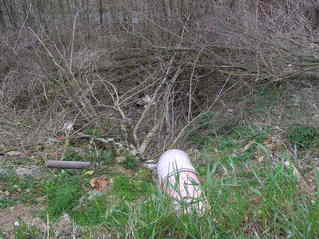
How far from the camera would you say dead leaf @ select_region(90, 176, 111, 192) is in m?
3.83

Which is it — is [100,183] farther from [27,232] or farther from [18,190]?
[27,232]

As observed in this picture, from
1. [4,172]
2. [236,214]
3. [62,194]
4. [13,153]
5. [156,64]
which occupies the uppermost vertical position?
[236,214]

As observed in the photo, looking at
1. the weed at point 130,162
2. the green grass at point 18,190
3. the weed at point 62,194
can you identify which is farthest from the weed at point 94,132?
the green grass at point 18,190

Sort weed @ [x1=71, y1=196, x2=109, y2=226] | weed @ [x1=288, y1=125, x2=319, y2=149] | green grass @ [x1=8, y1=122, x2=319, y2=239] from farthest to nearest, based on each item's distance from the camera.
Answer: weed @ [x1=288, y1=125, x2=319, y2=149], weed @ [x1=71, y1=196, x2=109, y2=226], green grass @ [x1=8, y1=122, x2=319, y2=239]

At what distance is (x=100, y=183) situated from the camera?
3904 mm

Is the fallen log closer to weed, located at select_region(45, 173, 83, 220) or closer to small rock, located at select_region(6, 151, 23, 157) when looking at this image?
weed, located at select_region(45, 173, 83, 220)

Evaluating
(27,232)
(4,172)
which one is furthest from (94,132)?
(27,232)

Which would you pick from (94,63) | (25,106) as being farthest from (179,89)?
(25,106)

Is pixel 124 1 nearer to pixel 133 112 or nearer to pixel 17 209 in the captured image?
pixel 133 112

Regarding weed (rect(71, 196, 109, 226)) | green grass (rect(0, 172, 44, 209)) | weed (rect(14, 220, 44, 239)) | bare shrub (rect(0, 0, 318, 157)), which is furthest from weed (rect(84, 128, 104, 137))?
weed (rect(14, 220, 44, 239))

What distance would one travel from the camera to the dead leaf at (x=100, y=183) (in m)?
3.83

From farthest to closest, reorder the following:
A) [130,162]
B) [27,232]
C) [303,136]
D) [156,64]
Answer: [156,64]
[303,136]
[130,162]
[27,232]

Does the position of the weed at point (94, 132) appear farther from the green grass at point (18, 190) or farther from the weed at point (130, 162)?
the green grass at point (18, 190)

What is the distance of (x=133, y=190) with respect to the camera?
3672mm
